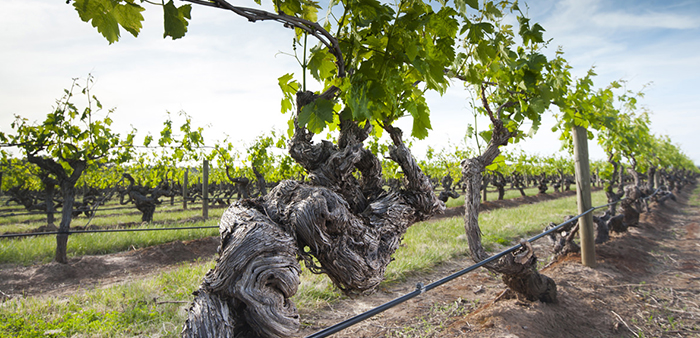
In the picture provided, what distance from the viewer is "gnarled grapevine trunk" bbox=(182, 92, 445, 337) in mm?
1593

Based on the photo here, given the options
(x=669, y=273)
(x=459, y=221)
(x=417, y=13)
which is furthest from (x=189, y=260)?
(x=669, y=273)

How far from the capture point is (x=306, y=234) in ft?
6.23

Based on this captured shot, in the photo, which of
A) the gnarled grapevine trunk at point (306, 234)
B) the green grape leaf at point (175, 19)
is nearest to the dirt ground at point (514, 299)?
the gnarled grapevine trunk at point (306, 234)

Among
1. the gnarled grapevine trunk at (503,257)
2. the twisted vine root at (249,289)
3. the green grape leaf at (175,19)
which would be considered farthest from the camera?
the gnarled grapevine trunk at (503,257)

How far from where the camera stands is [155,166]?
12062 millimetres

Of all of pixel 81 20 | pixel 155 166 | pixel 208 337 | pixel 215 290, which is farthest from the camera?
pixel 155 166

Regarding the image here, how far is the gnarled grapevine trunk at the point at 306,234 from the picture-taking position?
5.23 feet

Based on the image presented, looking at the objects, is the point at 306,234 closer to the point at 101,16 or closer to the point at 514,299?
the point at 101,16

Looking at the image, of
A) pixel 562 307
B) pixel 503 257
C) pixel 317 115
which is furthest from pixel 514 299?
pixel 317 115

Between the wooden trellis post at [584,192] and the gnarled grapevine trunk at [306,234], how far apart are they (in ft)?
11.7

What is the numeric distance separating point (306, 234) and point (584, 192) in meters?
4.88

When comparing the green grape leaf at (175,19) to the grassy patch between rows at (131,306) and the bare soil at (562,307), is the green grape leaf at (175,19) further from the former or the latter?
the bare soil at (562,307)

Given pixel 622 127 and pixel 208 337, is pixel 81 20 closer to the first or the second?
pixel 208 337

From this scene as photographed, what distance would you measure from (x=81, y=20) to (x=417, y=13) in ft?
5.11
